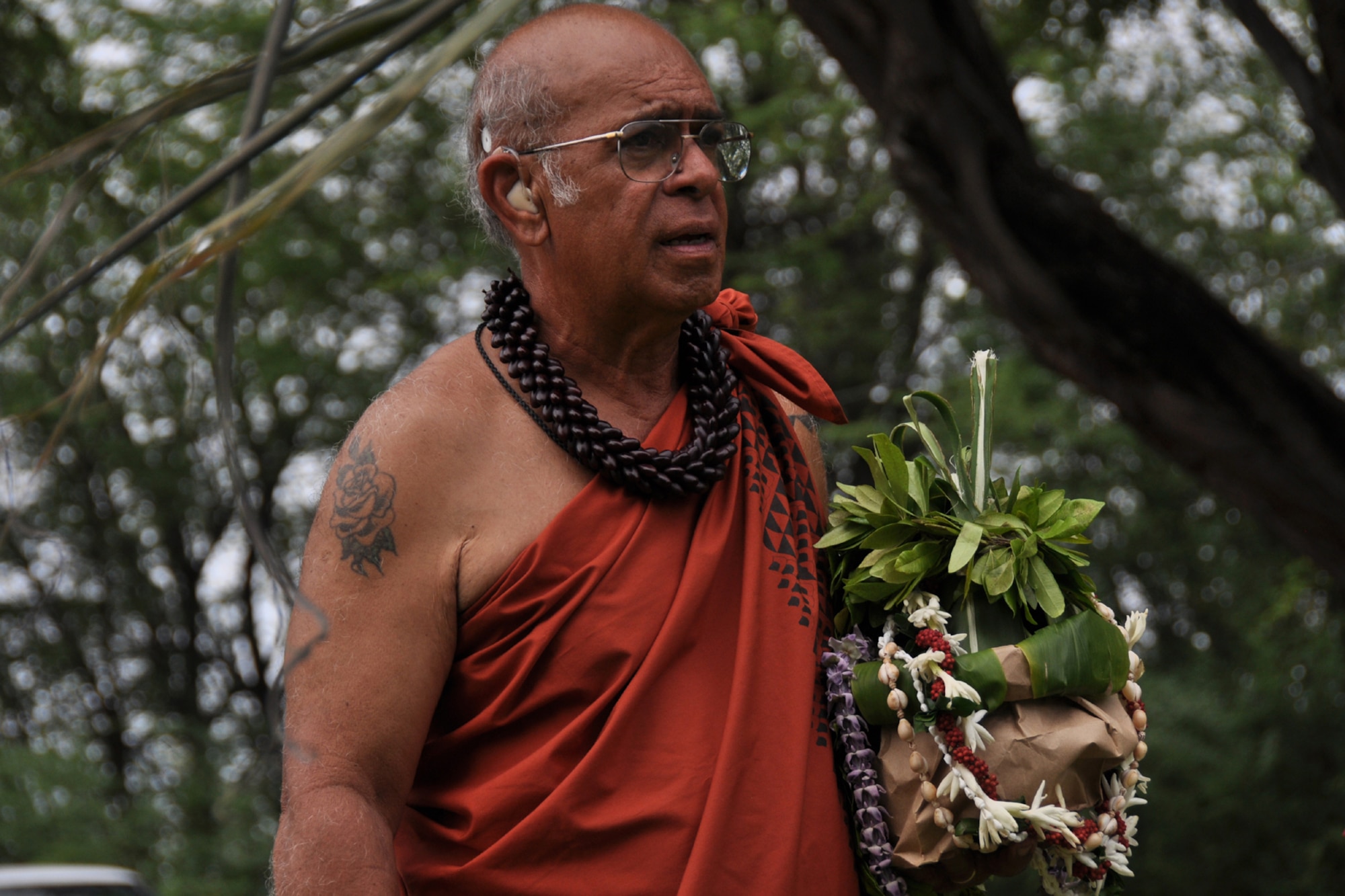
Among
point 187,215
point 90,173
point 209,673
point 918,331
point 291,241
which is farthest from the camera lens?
point 209,673

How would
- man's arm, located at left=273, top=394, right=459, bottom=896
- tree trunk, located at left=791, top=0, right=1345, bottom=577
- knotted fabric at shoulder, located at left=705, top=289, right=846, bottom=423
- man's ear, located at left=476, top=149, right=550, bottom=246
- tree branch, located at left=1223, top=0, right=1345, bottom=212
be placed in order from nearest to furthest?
1. man's arm, located at left=273, top=394, right=459, bottom=896
2. man's ear, located at left=476, top=149, right=550, bottom=246
3. knotted fabric at shoulder, located at left=705, top=289, right=846, bottom=423
4. tree branch, located at left=1223, top=0, right=1345, bottom=212
5. tree trunk, located at left=791, top=0, right=1345, bottom=577

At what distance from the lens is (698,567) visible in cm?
217

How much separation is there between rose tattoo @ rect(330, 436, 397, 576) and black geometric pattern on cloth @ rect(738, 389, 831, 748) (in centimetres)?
65

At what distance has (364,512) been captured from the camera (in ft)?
6.68

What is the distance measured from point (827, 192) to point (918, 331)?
163 cm

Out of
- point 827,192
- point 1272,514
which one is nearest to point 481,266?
point 827,192

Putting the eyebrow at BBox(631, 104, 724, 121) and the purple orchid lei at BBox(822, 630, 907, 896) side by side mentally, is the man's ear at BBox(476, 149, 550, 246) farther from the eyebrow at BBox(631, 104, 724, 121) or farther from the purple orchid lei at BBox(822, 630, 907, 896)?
the purple orchid lei at BBox(822, 630, 907, 896)

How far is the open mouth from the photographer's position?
2174mm

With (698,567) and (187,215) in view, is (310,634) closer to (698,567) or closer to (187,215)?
(698,567)

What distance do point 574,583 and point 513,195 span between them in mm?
695

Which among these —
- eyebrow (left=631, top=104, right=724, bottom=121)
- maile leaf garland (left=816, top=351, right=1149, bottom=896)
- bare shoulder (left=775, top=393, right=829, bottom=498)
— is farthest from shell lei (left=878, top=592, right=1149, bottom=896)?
eyebrow (left=631, top=104, right=724, bottom=121)

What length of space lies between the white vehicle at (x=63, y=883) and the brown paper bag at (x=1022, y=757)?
4072mm

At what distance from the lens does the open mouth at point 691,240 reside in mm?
2174

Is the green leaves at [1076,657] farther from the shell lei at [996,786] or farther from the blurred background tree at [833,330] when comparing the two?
the blurred background tree at [833,330]
